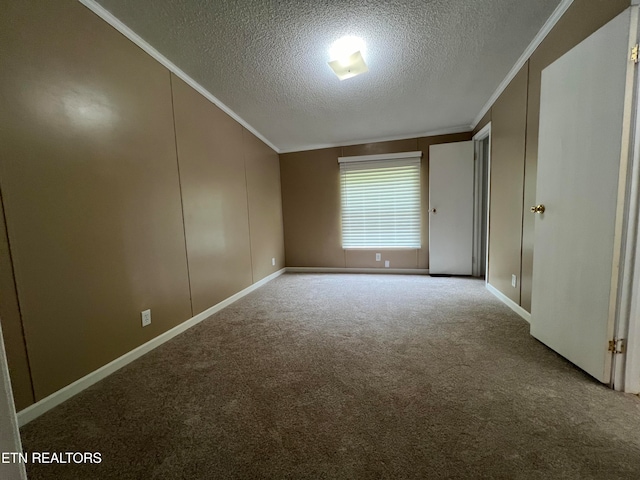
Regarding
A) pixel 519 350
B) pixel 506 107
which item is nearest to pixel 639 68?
pixel 506 107

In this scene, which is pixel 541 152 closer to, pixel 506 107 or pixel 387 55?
pixel 506 107

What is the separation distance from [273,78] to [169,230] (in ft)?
5.91

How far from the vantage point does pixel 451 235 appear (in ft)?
13.0

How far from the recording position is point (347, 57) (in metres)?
2.14

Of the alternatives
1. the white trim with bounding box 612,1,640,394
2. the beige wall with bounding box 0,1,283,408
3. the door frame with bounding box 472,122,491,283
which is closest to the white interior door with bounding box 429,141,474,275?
the door frame with bounding box 472,122,491,283

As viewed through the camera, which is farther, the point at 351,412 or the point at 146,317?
the point at 146,317

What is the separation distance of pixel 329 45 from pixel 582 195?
2.10m

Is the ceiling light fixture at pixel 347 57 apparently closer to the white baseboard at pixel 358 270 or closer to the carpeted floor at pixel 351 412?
the carpeted floor at pixel 351 412

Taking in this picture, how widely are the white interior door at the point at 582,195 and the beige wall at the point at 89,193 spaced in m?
3.03

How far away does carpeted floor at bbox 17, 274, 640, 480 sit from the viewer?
1024mm

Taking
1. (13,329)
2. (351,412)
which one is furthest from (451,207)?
(13,329)

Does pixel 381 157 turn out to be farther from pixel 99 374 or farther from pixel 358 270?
pixel 99 374

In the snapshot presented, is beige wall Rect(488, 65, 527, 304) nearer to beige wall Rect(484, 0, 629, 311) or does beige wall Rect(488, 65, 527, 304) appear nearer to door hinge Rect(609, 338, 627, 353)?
beige wall Rect(484, 0, 629, 311)

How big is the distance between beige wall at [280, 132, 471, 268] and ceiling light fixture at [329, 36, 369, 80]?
216 cm
